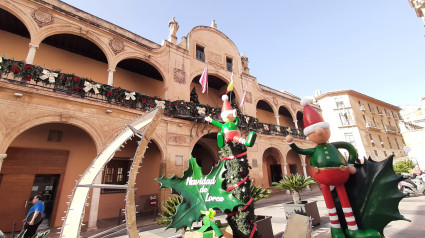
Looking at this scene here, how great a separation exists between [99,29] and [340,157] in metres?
11.4

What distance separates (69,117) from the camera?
7453 millimetres

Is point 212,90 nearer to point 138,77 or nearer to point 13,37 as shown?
point 138,77

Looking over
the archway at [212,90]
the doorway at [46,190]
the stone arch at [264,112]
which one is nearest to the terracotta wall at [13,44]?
the doorway at [46,190]

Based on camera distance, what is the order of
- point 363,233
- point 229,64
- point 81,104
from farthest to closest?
point 229,64, point 81,104, point 363,233

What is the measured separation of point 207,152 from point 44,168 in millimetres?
9879

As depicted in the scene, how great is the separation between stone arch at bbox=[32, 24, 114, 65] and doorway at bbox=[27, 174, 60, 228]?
19.9ft

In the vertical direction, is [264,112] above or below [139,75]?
below

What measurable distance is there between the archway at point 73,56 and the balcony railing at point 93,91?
5.55ft

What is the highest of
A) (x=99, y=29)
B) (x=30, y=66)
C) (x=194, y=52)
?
(x=194, y=52)

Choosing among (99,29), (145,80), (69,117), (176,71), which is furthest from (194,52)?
(69,117)

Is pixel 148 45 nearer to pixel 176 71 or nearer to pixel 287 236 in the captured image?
pixel 176 71

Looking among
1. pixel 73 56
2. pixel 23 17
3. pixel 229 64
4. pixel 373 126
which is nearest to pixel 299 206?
pixel 229 64

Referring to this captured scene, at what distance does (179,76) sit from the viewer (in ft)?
39.4

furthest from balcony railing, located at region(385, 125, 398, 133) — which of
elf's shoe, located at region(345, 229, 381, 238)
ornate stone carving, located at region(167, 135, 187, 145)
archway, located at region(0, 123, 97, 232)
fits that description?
archway, located at region(0, 123, 97, 232)
